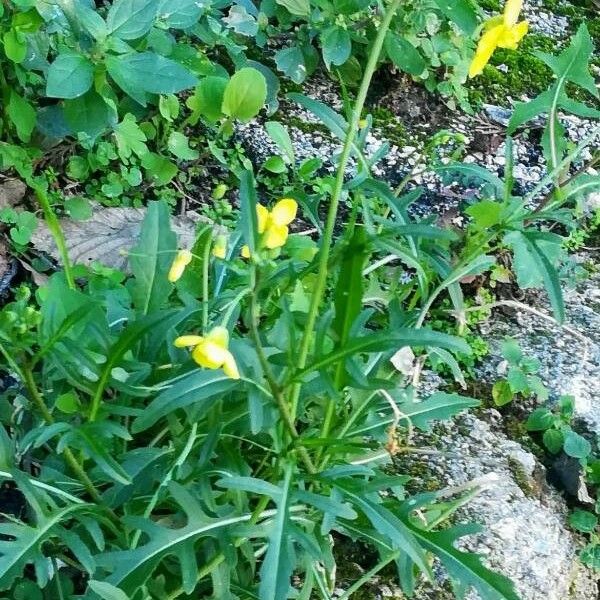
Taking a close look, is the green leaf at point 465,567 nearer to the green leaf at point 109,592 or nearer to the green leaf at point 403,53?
the green leaf at point 109,592

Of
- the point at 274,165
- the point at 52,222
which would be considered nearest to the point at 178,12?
the point at 274,165

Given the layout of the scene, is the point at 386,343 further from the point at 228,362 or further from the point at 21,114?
the point at 21,114

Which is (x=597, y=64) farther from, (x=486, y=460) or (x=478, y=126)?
(x=486, y=460)

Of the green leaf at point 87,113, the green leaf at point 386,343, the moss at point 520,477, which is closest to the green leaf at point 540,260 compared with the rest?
the green leaf at point 386,343

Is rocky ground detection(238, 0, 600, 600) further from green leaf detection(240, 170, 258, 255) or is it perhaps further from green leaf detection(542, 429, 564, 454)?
green leaf detection(240, 170, 258, 255)

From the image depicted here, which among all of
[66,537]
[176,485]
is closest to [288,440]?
[176,485]
